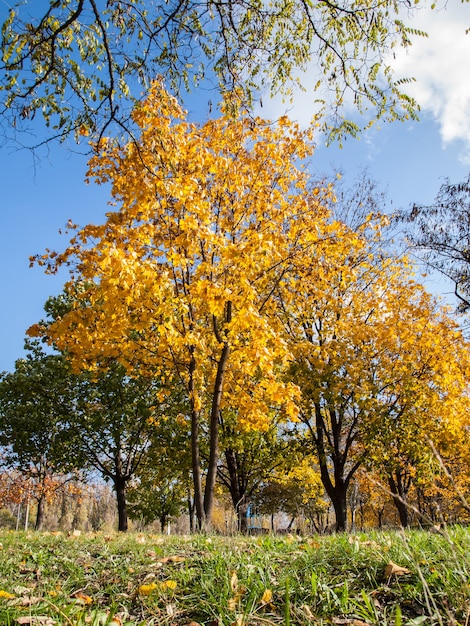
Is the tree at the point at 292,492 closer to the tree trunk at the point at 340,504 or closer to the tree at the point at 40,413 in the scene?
the tree trunk at the point at 340,504

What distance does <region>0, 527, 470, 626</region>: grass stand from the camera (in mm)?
1999

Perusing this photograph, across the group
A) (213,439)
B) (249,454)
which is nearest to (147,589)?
(213,439)

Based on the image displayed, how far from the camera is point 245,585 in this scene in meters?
2.37

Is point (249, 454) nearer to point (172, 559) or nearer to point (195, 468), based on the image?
point (195, 468)

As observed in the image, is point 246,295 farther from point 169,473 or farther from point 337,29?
point 169,473

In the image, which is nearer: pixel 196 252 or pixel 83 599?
pixel 83 599

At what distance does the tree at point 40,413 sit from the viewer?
16.5 meters

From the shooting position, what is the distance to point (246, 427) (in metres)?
7.00

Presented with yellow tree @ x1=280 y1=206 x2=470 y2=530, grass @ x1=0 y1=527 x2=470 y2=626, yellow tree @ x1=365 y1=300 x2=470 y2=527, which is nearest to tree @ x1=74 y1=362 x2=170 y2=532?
yellow tree @ x1=280 y1=206 x2=470 y2=530

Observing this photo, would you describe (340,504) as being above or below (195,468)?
below

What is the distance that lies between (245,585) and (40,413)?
16.3m

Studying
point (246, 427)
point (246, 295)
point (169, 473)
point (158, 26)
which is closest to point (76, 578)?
point (246, 295)

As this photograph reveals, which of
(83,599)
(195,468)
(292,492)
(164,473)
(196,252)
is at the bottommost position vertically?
(292,492)

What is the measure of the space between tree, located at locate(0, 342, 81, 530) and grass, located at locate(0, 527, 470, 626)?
1445 cm
